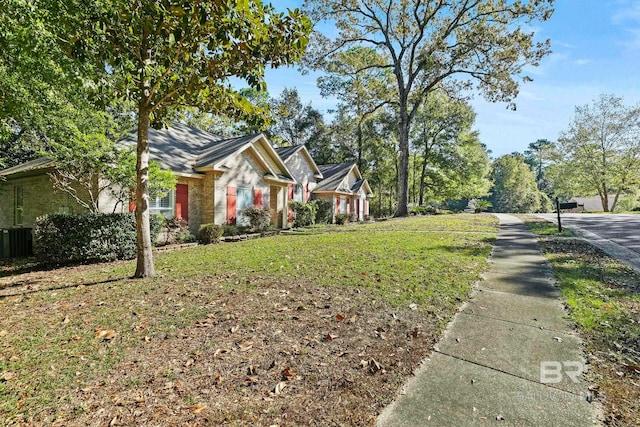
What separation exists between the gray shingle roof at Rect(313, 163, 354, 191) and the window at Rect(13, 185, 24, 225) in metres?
18.2

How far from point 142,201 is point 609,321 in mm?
8164

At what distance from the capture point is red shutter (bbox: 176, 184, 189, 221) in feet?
42.7

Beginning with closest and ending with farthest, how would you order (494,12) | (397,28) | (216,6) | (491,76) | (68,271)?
(216,6), (68,271), (494,12), (491,76), (397,28)

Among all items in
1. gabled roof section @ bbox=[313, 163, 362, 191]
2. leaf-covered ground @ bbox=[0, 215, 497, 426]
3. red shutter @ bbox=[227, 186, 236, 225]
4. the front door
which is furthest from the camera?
gabled roof section @ bbox=[313, 163, 362, 191]

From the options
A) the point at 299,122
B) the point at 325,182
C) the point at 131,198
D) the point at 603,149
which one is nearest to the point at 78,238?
the point at 131,198

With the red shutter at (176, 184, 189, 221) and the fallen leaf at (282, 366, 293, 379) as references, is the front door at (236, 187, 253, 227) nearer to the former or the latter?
the red shutter at (176, 184, 189, 221)

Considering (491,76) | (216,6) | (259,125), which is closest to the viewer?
(216,6)

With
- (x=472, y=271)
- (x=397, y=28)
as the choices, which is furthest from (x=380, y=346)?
(x=397, y=28)

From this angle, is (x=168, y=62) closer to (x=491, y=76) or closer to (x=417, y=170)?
(x=491, y=76)

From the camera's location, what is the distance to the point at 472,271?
632cm

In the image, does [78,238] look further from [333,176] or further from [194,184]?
[333,176]

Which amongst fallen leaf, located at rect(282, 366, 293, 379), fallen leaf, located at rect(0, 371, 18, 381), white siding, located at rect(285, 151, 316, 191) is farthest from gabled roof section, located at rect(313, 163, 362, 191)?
fallen leaf, located at rect(0, 371, 18, 381)

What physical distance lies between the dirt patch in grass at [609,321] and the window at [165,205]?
12.9m

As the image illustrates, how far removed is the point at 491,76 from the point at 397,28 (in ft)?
25.6
